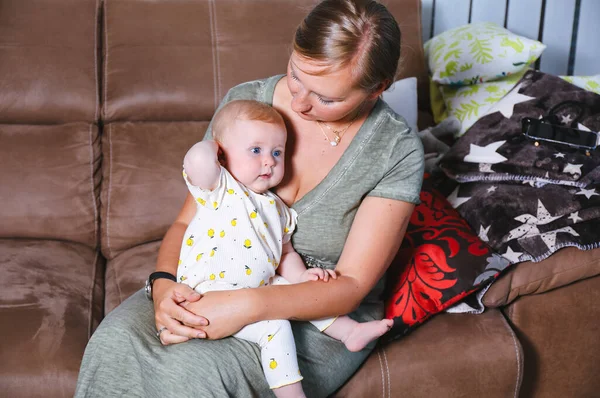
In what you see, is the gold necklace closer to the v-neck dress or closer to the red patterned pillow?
the v-neck dress

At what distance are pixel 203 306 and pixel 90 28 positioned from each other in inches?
54.2

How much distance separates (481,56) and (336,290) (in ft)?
4.26

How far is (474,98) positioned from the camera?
90.2 inches

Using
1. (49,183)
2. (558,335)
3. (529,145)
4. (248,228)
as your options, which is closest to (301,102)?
(248,228)

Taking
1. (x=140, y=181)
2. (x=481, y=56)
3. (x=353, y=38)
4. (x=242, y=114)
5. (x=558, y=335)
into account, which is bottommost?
(x=558, y=335)

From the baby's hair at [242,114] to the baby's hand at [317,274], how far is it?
34 centimetres

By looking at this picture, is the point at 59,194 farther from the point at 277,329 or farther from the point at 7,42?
the point at 277,329

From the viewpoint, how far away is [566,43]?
2.79 metres

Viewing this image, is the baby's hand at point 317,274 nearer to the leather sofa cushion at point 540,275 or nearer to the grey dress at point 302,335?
the grey dress at point 302,335

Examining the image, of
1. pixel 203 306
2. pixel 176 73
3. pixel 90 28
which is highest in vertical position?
pixel 90 28

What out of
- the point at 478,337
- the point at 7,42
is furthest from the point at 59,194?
the point at 478,337

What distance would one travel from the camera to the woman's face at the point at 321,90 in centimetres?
127

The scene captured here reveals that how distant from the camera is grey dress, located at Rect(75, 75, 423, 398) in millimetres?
1232

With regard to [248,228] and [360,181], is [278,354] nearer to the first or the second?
[248,228]
